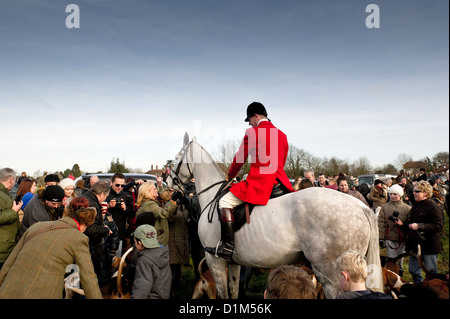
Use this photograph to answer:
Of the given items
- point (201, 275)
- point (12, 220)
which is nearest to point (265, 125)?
point (201, 275)

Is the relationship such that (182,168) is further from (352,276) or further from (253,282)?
(352,276)

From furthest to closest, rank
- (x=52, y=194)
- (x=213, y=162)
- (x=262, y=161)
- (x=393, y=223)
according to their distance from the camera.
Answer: (x=393, y=223) → (x=213, y=162) → (x=262, y=161) → (x=52, y=194)

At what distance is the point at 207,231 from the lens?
414 centimetres

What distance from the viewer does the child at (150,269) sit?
10.7ft

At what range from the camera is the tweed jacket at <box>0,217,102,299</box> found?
2459 millimetres

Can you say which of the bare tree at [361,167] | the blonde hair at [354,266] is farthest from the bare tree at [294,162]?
the blonde hair at [354,266]

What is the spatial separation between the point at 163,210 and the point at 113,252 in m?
1.19

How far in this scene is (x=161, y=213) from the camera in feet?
17.1

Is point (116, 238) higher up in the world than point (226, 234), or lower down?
lower down

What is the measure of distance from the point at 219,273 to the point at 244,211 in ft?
3.15

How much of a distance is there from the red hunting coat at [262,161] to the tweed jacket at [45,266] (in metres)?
1.88

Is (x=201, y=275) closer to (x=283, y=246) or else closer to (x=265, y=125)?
(x=283, y=246)

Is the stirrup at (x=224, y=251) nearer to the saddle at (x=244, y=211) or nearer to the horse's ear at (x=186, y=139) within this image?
the saddle at (x=244, y=211)

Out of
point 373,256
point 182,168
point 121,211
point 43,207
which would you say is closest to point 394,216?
point 373,256
